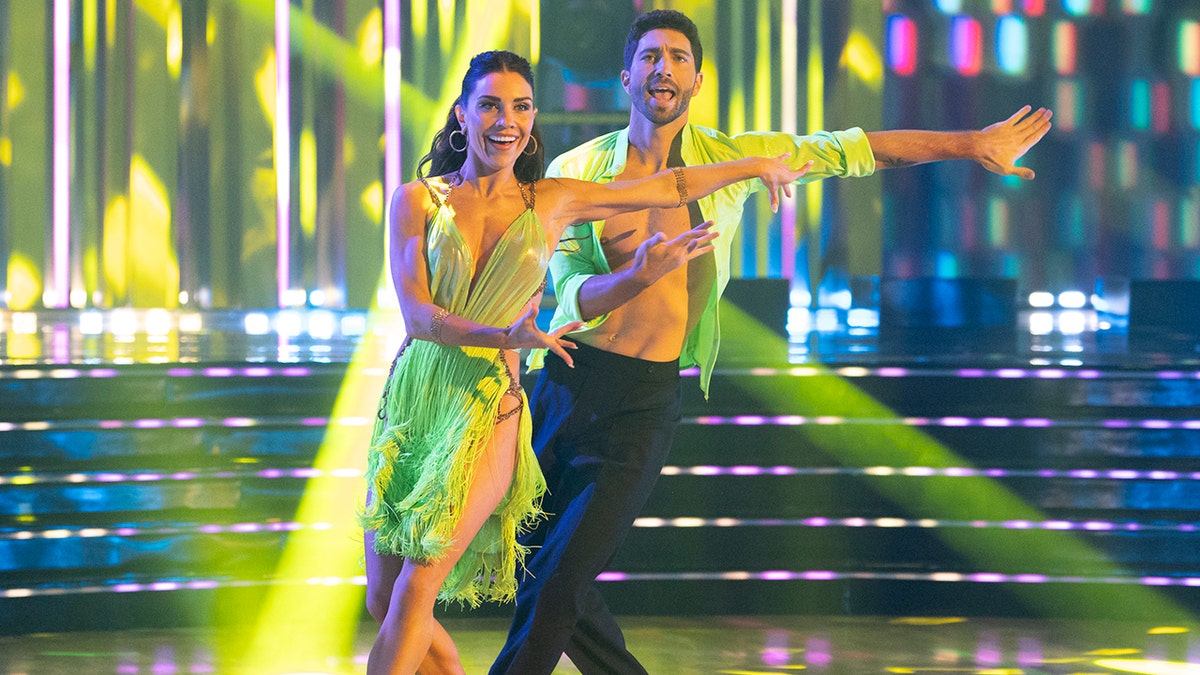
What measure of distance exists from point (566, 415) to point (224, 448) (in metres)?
1.46

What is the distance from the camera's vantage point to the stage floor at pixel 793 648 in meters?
3.45

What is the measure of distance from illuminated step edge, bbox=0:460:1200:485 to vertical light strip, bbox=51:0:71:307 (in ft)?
10.6

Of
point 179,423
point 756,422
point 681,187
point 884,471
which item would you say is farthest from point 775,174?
point 179,423

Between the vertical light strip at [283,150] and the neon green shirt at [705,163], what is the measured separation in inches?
160

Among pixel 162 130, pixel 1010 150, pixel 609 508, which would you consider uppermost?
pixel 162 130

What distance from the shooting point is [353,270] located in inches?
268

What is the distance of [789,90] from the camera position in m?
6.99

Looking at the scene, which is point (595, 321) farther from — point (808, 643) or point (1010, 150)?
point (808, 643)

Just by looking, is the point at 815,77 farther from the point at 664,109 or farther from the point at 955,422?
the point at 664,109

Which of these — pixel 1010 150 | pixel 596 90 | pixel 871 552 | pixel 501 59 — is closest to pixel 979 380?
pixel 871 552

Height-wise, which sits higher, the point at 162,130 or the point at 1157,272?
the point at 162,130

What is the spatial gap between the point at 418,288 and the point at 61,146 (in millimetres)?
4937

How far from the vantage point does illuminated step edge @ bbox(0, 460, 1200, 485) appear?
150 inches

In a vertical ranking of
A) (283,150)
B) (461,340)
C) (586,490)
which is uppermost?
(283,150)
